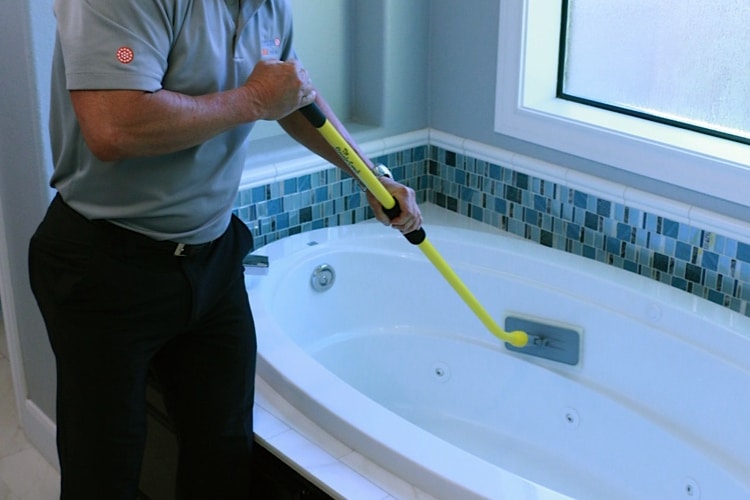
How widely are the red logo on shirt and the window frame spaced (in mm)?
1320

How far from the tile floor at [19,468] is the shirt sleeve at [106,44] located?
1.35m

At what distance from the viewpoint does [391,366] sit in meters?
2.73

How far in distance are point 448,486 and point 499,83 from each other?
51.8 inches

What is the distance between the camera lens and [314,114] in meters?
1.76

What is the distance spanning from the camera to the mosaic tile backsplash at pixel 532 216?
7.62 ft

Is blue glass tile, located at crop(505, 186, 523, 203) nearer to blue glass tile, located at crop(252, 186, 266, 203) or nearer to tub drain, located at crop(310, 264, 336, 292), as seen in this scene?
tub drain, located at crop(310, 264, 336, 292)

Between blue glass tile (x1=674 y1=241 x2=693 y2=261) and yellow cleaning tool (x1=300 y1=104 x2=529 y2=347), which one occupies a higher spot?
yellow cleaning tool (x1=300 y1=104 x2=529 y2=347)

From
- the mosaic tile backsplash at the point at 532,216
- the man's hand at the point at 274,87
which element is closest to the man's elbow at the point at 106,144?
the man's hand at the point at 274,87

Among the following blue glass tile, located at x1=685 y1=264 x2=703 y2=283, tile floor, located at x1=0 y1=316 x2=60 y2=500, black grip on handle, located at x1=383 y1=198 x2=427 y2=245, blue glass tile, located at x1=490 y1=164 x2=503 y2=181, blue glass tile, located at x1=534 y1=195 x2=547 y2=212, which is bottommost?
tile floor, located at x1=0 y1=316 x2=60 y2=500

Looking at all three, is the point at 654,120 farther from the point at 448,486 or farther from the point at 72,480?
the point at 72,480

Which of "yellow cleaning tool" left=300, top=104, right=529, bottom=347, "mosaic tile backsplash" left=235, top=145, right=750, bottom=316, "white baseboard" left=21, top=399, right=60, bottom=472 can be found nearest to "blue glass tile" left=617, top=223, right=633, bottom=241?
"mosaic tile backsplash" left=235, top=145, right=750, bottom=316

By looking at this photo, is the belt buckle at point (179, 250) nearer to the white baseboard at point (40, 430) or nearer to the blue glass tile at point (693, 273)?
the white baseboard at point (40, 430)

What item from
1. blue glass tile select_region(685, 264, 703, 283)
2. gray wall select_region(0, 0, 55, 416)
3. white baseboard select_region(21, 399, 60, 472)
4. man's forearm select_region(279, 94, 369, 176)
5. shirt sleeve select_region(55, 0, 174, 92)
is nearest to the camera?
shirt sleeve select_region(55, 0, 174, 92)

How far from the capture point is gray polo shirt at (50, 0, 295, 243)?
1468 millimetres
